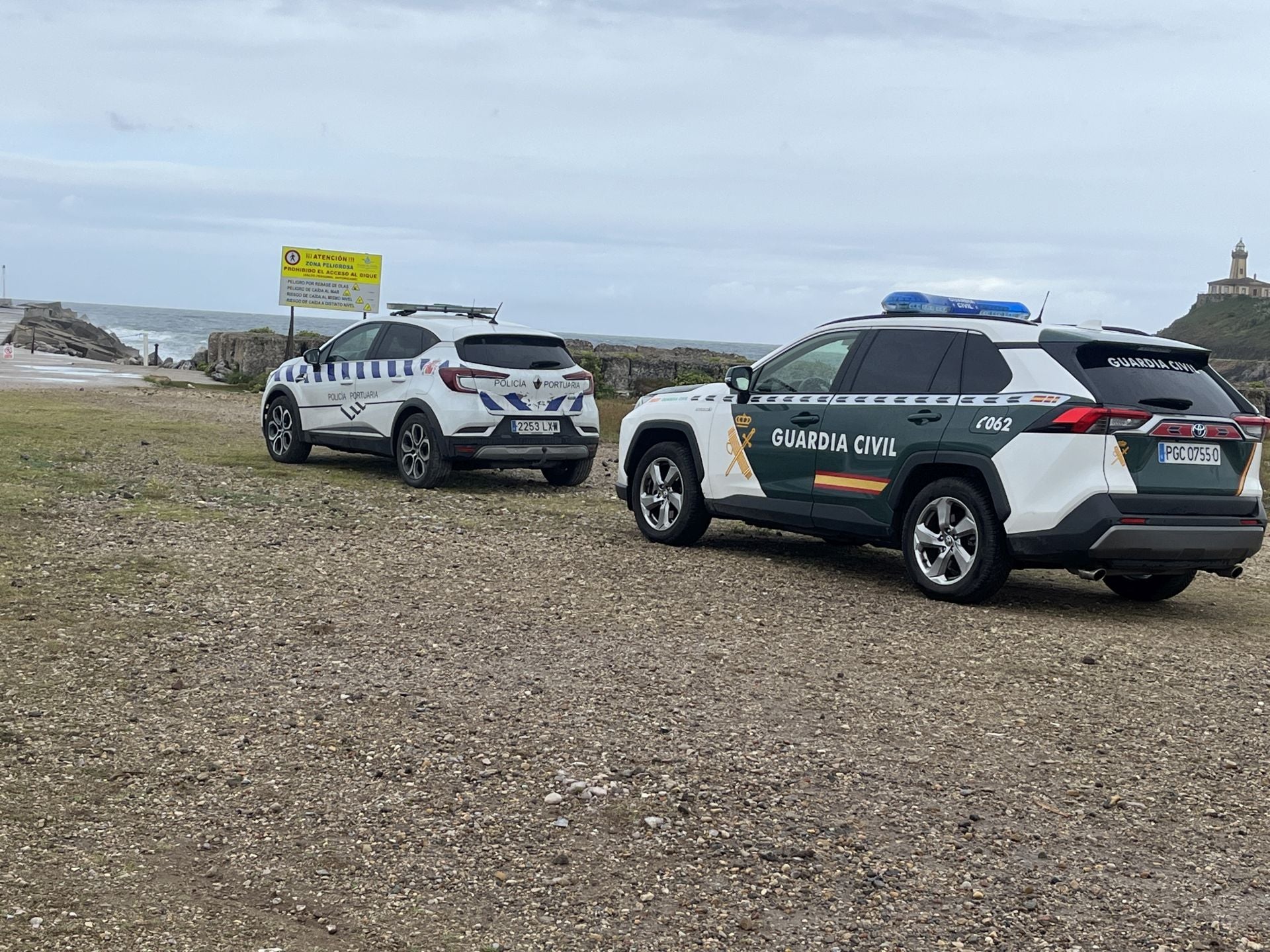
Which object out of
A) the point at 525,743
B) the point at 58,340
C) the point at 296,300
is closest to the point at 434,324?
the point at 525,743

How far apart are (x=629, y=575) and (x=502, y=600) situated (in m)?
1.28

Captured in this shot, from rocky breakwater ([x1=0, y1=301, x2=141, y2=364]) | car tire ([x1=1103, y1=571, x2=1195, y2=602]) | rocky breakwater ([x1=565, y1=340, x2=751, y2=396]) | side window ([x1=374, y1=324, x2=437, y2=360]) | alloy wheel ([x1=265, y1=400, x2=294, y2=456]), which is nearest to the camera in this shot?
car tire ([x1=1103, y1=571, x2=1195, y2=602])

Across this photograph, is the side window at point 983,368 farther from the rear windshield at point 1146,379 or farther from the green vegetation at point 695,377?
the green vegetation at point 695,377

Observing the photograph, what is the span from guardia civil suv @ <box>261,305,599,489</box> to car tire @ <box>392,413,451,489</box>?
0.01 meters

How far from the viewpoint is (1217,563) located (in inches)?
327

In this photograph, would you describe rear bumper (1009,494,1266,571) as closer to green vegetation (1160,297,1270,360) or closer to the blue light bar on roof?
the blue light bar on roof

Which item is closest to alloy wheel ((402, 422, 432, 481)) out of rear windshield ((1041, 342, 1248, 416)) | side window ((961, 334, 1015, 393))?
side window ((961, 334, 1015, 393))

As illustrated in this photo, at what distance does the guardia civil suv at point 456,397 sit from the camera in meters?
13.1

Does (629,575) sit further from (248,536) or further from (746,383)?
(248,536)

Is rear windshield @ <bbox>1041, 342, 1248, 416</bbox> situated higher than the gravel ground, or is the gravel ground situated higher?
rear windshield @ <bbox>1041, 342, 1248, 416</bbox>

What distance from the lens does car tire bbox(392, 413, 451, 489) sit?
13.2 meters

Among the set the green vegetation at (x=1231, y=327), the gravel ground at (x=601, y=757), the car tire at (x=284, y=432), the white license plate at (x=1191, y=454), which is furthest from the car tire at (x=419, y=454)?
the green vegetation at (x=1231, y=327)

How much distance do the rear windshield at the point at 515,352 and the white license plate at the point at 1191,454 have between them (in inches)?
257

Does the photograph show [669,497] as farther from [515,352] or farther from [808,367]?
[515,352]
